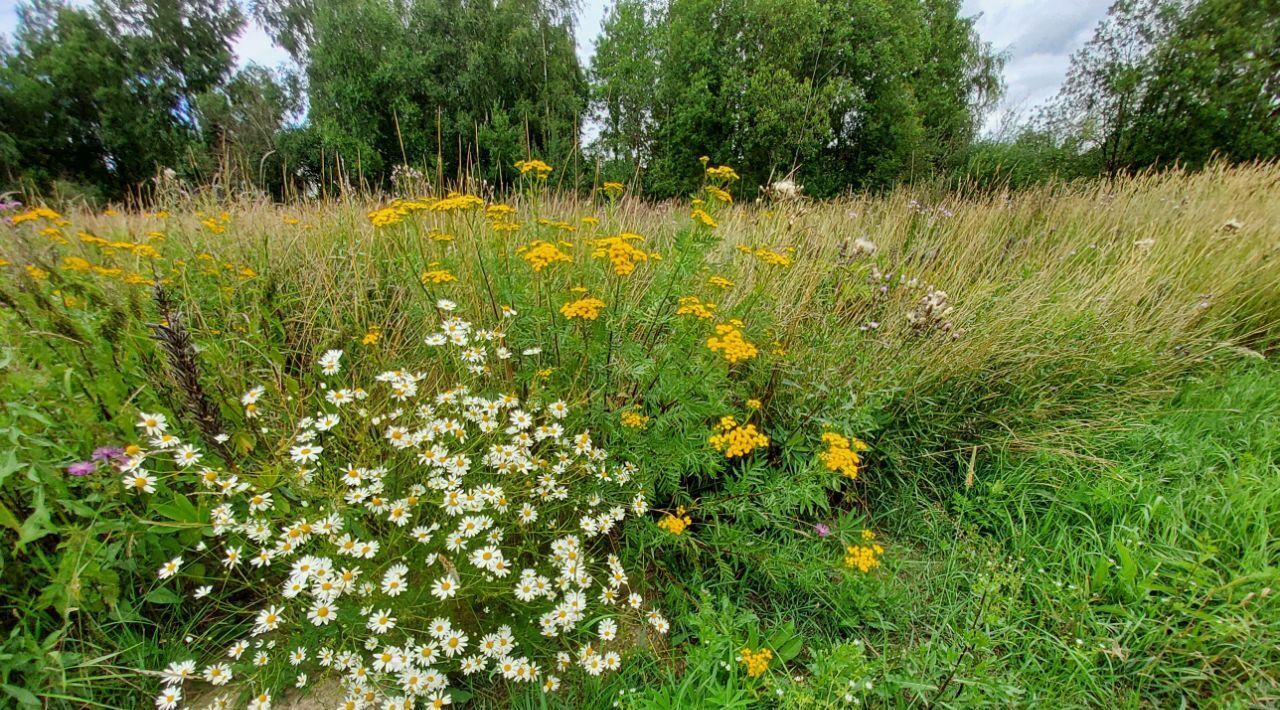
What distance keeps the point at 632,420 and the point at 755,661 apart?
0.72 meters

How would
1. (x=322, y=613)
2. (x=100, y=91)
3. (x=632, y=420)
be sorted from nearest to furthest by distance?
(x=322, y=613) < (x=632, y=420) < (x=100, y=91)

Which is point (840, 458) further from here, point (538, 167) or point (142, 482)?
point (142, 482)

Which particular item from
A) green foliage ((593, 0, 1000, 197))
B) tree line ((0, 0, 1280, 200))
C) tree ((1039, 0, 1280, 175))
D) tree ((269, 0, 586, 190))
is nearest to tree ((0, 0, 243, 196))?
tree line ((0, 0, 1280, 200))

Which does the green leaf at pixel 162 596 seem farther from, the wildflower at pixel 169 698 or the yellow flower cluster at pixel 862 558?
the yellow flower cluster at pixel 862 558

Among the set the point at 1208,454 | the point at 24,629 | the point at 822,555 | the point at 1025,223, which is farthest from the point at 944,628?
the point at 1025,223

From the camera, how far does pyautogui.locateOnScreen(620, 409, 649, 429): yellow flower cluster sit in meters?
1.51

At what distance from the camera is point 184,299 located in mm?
1846

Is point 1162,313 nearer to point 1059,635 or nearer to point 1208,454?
point 1208,454

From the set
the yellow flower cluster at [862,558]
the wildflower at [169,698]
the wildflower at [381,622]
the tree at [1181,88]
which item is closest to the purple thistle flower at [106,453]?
the wildflower at [169,698]

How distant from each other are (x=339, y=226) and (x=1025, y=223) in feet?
17.5

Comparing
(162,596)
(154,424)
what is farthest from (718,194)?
(162,596)

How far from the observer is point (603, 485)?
155 centimetres

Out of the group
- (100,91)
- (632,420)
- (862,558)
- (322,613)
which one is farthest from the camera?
(100,91)

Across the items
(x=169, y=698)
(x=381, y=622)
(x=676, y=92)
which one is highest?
(x=676, y=92)
